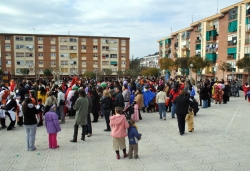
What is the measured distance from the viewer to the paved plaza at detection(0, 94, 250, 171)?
5.82m

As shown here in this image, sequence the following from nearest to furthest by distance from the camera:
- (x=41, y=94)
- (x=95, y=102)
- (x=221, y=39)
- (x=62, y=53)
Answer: (x=95, y=102) → (x=41, y=94) → (x=221, y=39) → (x=62, y=53)

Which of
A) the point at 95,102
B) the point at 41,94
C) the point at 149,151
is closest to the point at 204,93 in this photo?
the point at 95,102

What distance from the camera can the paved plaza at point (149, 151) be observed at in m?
5.82

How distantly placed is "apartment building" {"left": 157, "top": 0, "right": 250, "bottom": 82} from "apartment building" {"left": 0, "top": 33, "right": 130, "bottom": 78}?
16.0m

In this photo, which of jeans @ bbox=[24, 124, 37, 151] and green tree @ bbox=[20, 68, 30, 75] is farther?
green tree @ bbox=[20, 68, 30, 75]

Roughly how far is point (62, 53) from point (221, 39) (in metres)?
37.0

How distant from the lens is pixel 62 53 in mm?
61469

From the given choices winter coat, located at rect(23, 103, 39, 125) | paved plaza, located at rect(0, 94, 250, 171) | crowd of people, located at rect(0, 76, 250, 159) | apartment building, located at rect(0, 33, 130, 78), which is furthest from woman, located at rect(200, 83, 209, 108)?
apartment building, located at rect(0, 33, 130, 78)

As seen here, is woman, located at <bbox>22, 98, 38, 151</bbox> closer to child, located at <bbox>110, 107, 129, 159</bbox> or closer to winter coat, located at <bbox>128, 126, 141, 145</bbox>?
child, located at <bbox>110, 107, 129, 159</bbox>

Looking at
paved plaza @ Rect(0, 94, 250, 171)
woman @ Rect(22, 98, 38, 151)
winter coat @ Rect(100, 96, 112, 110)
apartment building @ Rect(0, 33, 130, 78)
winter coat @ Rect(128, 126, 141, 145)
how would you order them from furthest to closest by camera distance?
apartment building @ Rect(0, 33, 130, 78) < winter coat @ Rect(100, 96, 112, 110) < woman @ Rect(22, 98, 38, 151) < winter coat @ Rect(128, 126, 141, 145) < paved plaza @ Rect(0, 94, 250, 171)

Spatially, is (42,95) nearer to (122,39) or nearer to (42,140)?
(42,140)

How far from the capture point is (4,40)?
2298 inches

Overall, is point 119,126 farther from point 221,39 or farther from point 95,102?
point 221,39

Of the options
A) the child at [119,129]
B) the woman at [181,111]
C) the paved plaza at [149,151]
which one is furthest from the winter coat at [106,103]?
the child at [119,129]
